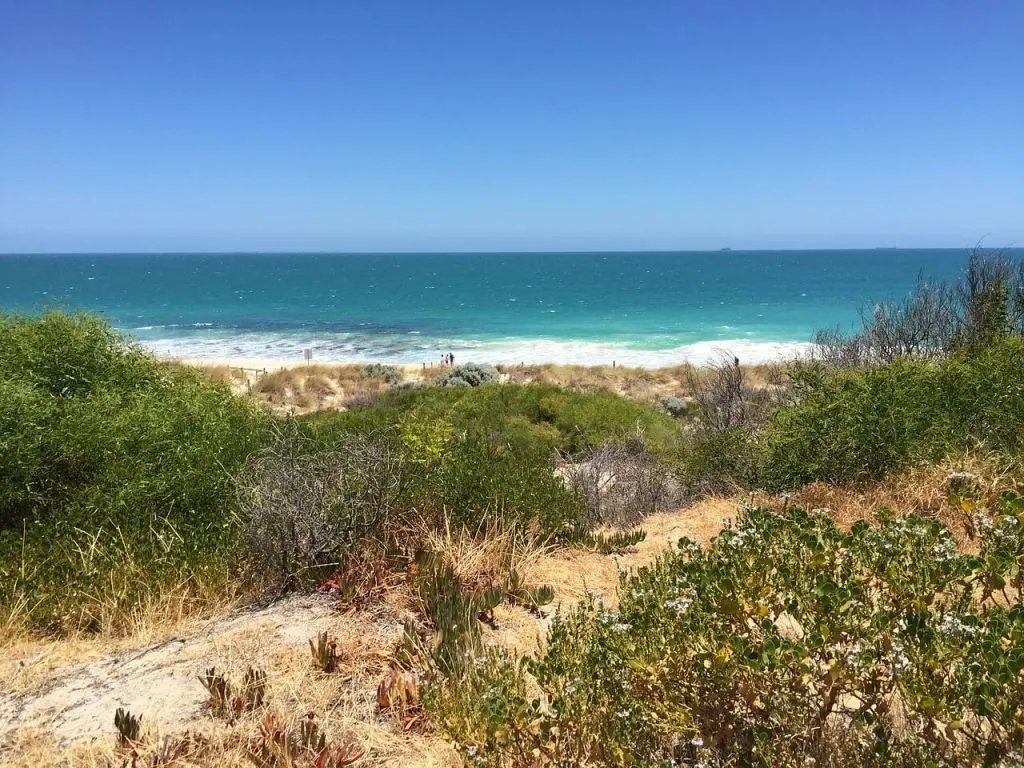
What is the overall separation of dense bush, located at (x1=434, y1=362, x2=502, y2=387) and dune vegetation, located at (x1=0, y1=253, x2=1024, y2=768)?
15.6 metres

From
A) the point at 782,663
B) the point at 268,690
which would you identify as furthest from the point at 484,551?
the point at 782,663

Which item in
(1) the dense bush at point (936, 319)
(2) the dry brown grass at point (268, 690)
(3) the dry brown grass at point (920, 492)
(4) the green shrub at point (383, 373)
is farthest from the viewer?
(4) the green shrub at point (383, 373)

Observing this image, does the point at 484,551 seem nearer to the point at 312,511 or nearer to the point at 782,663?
the point at 312,511

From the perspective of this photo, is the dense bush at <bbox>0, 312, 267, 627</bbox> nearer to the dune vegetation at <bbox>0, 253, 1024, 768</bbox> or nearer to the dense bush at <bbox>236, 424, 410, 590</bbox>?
the dune vegetation at <bbox>0, 253, 1024, 768</bbox>

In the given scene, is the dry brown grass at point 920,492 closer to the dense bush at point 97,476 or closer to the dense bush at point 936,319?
the dense bush at point 97,476

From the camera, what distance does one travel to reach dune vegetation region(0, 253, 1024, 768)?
2674 millimetres

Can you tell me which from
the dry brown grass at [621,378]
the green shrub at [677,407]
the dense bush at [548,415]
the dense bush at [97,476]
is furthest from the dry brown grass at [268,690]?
the dry brown grass at [621,378]

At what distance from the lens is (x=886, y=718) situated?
288cm

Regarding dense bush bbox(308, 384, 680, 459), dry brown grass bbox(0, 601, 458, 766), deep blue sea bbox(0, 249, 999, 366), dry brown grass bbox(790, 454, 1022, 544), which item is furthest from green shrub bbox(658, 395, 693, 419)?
dry brown grass bbox(0, 601, 458, 766)

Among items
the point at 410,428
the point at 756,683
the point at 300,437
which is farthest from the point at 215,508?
the point at 756,683

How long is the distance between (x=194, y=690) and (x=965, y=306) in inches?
680

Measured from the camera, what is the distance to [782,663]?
2.46 m

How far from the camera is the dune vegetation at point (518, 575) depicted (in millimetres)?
2674

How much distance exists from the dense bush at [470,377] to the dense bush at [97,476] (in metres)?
17.8
